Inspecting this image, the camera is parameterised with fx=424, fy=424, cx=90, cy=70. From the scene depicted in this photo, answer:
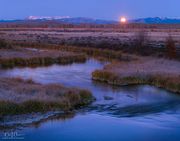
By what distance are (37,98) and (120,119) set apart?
162 inches

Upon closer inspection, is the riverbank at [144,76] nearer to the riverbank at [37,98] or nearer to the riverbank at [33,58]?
the riverbank at [37,98]

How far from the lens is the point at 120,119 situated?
1967 cm

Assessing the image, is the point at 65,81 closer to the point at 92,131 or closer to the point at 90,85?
the point at 90,85

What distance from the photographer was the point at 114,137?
16.8 metres

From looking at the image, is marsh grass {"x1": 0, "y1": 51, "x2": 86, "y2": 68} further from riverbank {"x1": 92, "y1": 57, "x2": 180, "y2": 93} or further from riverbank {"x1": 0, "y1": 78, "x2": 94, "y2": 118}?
riverbank {"x1": 0, "y1": 78, "x2": 94, "y2": 118}

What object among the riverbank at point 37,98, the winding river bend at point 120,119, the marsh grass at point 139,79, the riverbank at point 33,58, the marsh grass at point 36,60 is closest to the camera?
the winding river bend at point 120,119

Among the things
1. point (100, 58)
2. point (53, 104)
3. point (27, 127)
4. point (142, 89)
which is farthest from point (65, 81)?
point (100, 58)

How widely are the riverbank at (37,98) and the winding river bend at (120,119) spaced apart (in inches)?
34.2

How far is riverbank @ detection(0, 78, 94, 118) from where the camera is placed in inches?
758

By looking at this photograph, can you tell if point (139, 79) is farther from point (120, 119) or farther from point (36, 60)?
point (36, 60)

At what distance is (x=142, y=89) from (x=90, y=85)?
3.61 m

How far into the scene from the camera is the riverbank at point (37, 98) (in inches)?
758

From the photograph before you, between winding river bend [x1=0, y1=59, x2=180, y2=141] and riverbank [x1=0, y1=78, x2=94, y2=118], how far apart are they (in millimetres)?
868

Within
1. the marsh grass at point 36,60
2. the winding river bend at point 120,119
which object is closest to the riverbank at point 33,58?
the marsh grass at point 36,60
